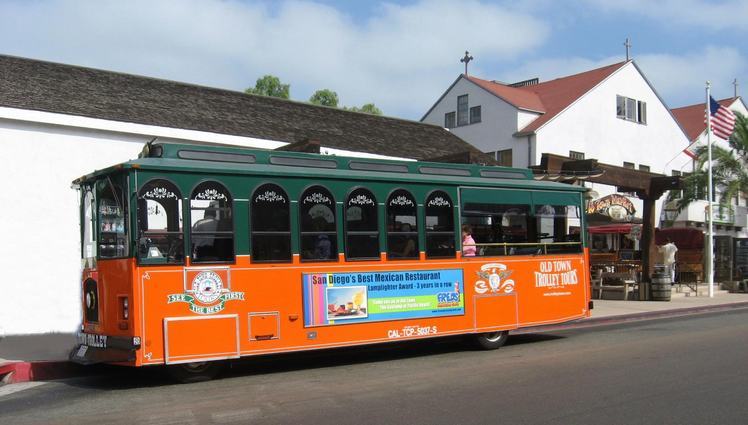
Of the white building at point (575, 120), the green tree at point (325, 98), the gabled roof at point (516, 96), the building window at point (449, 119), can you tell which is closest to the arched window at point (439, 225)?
the white building at point (575, 120)

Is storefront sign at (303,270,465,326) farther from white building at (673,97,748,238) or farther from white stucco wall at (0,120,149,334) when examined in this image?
white building at (673,97,748,238)

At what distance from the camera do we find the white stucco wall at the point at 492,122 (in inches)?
1197

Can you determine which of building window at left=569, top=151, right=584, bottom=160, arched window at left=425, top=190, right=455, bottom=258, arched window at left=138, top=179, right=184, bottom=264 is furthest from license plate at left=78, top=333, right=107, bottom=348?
building window at left=569, top=151, right=584, bottom=160

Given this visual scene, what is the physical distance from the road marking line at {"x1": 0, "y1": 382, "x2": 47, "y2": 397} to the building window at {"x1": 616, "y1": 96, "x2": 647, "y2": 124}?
29.0 metres

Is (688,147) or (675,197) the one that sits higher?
(688,147)

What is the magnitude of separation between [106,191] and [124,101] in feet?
23.9

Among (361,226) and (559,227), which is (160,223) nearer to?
(361,226)

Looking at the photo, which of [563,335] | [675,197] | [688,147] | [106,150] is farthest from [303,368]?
[688,147]

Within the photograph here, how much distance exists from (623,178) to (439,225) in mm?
11409

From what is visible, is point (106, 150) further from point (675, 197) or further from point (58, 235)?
point (675, 197)

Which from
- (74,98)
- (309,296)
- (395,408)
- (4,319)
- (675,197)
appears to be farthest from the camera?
(675,197)

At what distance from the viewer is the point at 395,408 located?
740 cm

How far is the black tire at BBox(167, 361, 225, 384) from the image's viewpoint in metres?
9.29

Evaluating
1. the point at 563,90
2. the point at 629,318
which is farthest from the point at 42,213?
the point at 563,90
